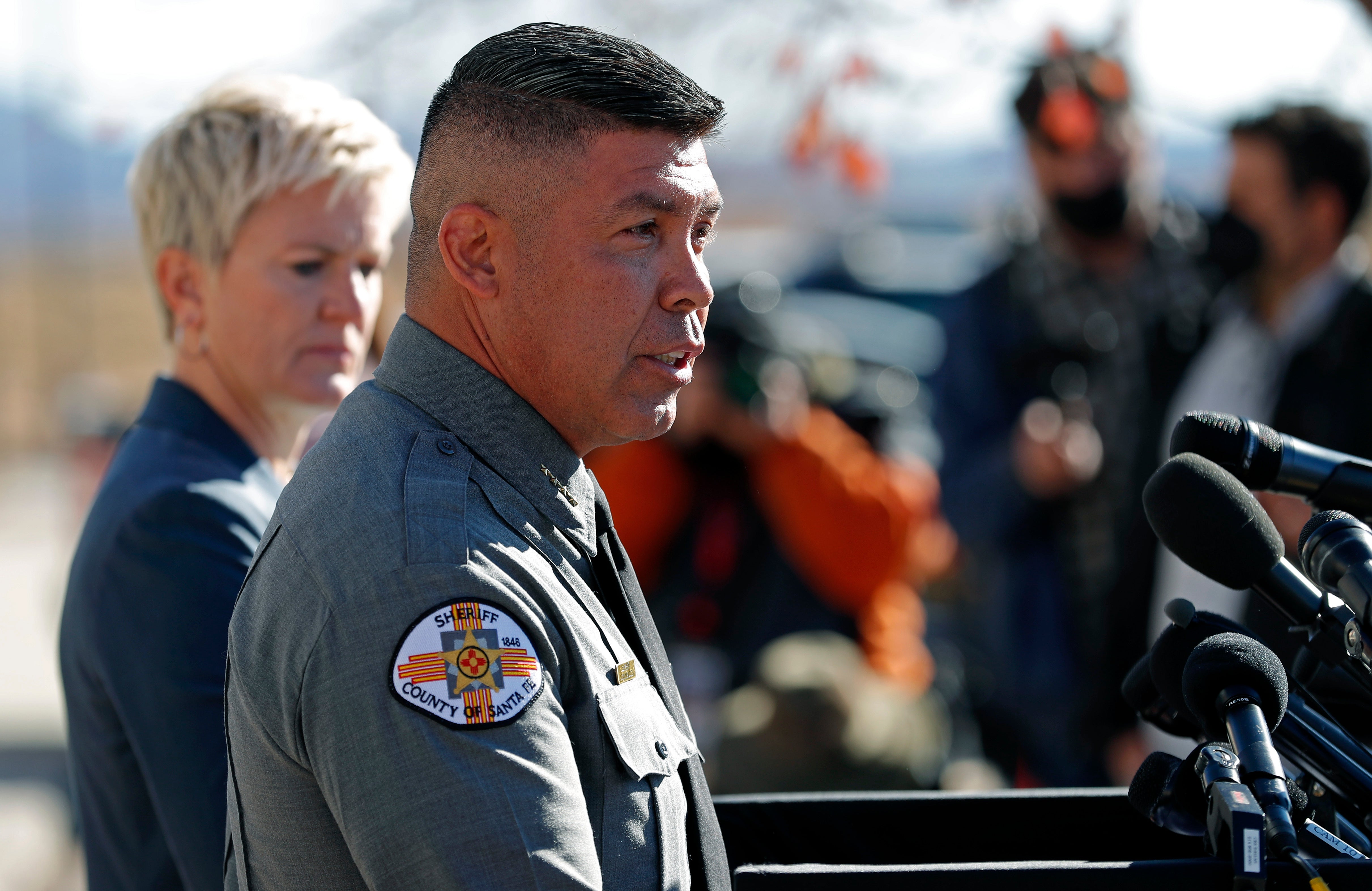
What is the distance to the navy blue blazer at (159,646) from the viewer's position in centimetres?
183

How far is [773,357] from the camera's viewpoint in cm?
434

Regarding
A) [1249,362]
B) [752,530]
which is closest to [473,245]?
[752,530]

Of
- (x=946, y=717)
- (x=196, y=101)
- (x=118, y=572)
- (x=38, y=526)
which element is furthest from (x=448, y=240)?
(x=38, y=526)

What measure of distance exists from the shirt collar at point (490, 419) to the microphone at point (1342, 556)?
85 centimetres

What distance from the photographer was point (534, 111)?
1459 mm

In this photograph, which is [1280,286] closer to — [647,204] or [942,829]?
[942,829]

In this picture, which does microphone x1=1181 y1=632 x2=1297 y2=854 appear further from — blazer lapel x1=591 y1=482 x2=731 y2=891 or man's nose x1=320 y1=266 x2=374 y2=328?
man's nose x1=320 y1=266 x2=374 y2=328

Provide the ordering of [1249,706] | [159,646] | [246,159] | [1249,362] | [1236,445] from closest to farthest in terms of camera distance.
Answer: [1249,706] → [1236,445] → [159,646] → [246,159] → [1249,362]

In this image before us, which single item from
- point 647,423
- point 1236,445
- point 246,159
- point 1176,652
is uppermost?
point 246,159

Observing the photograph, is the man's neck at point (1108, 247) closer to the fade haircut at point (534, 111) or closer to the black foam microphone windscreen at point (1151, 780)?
the fade haircut at point (534, 111)

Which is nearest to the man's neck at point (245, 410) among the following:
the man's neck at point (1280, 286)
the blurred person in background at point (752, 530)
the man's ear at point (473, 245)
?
the man's ear at point (473, 245)

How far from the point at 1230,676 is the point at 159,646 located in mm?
1410

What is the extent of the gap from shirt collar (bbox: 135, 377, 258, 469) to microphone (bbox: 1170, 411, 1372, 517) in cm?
143

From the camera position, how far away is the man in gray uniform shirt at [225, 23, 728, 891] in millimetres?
1231
